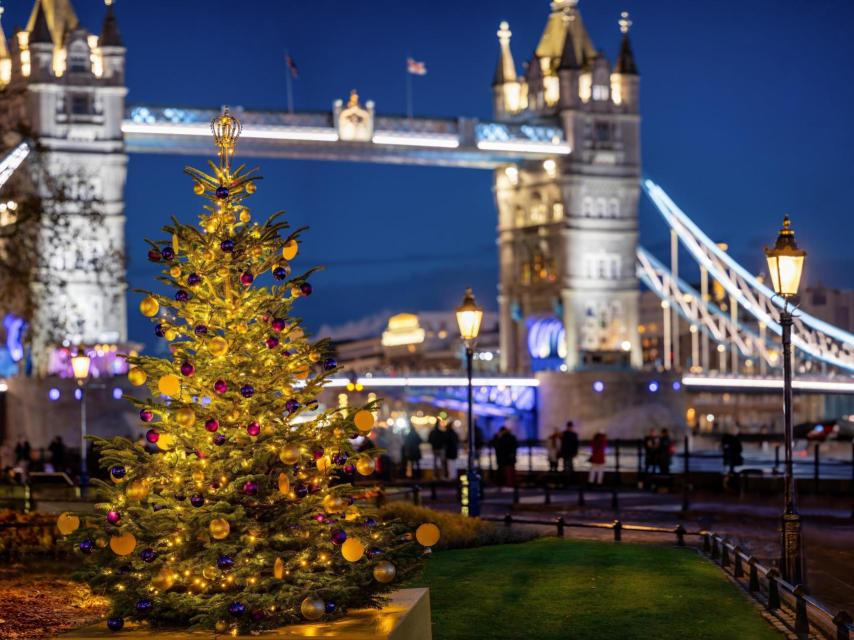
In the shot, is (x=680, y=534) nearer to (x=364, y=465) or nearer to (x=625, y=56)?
(x=364, y=465)

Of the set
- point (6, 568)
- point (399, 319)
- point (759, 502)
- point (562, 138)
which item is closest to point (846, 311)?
point (399, 319)

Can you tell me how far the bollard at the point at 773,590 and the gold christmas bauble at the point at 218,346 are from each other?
667cm

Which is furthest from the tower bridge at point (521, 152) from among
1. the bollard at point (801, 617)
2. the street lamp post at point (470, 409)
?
the bollard at point (801, 617)

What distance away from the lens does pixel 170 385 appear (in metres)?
10.9

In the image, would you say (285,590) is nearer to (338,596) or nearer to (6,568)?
(338,596)

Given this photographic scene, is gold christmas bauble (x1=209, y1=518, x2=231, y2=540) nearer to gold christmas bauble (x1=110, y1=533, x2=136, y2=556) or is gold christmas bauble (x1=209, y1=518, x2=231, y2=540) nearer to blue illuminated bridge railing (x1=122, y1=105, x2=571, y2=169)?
gold christmas bauble (x1=110, y1=533, x2=136, y2=556)

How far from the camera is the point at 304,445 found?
11.1 m

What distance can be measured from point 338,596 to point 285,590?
14.9 inches

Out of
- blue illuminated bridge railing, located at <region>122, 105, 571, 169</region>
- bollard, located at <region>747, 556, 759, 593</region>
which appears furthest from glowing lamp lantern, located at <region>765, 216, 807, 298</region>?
blue illuminated bridge railing, located at <region>122, 105, 571, 169</region>

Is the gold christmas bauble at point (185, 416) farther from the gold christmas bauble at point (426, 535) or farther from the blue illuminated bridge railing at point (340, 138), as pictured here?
the blue illuminated bridge railing at point (340, 138)

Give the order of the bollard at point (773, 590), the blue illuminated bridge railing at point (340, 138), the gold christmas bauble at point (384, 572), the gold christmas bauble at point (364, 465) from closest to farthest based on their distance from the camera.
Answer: the gold christmas bauble at point (384, 572) → the gold christmas bauble at point (364, 465) → the bollard at point (773, 590) → the blue illuminated bridge railing at point (340, 138)

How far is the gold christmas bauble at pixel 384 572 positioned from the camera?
1105 cm

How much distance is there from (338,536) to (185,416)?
4.21ft

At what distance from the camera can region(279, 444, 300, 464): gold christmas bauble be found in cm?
1082
